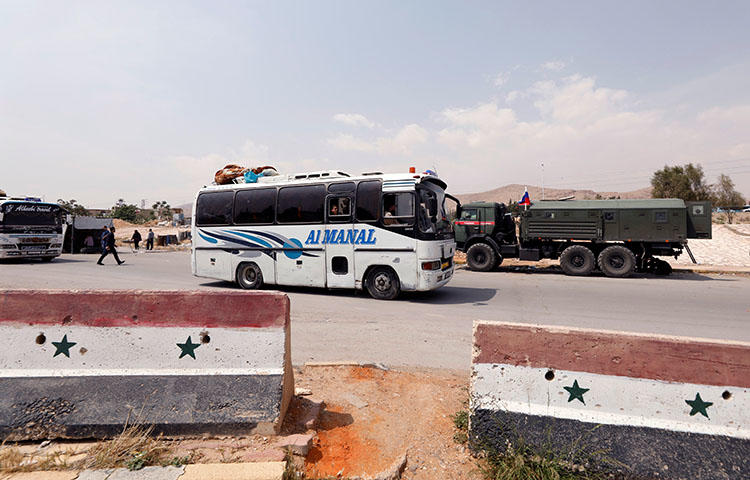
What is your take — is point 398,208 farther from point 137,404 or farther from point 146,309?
point 137,404

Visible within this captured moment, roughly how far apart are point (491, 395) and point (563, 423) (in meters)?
0.45

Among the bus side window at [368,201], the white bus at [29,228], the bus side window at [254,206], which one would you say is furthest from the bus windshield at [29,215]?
the bus side window at [368,201]

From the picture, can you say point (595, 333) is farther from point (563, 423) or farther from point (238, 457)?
point (238, 457)

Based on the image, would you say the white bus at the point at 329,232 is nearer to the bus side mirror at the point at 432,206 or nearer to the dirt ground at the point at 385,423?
the bus side mirror at the point at 432,206

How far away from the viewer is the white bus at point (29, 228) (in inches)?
609

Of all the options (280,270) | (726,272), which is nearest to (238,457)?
(280,270)

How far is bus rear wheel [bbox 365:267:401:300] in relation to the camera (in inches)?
328

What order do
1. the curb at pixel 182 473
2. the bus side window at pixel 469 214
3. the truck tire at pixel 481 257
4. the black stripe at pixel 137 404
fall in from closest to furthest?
the curb at pixel 182 473 → the black stripe at pixel 137 404 → the truck tire at pixel 481 257 → the bus side window at pixel 469 214

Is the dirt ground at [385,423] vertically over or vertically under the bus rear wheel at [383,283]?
under

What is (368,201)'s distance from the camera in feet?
27.6

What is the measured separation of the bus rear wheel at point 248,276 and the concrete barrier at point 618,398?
819 cm

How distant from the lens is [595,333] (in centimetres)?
241

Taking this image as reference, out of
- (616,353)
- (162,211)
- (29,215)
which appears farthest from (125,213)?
(616,353)

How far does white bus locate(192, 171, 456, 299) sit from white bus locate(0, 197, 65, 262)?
1101 centimetres
